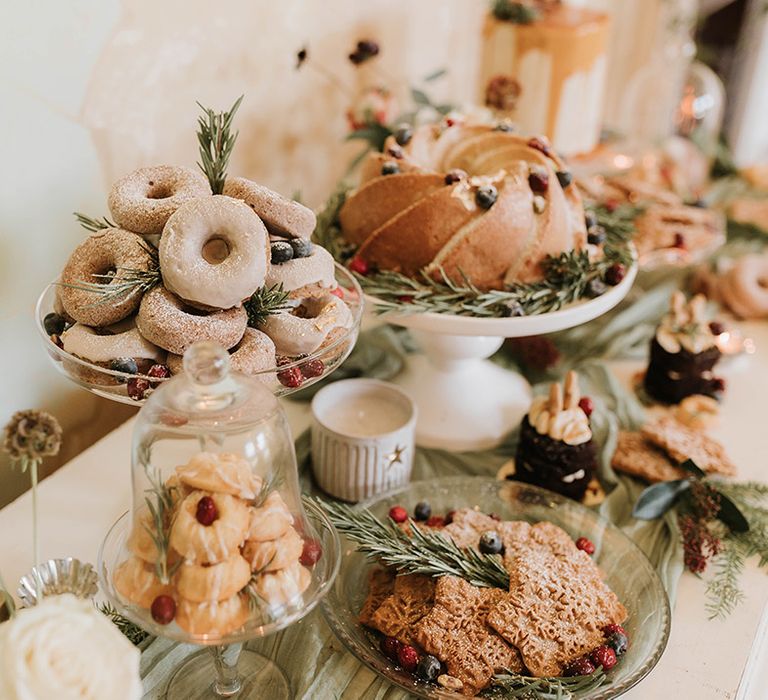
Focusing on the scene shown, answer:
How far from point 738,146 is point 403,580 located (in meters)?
2.13

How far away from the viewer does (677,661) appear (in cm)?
77

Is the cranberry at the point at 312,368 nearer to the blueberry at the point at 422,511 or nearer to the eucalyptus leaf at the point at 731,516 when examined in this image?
the blueberry at the point at 422,511

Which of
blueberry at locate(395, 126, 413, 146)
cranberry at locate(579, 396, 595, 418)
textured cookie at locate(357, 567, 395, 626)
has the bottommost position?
textured cookie at locate(357, 567, 395, 626)

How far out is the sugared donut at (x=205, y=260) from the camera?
67 cm

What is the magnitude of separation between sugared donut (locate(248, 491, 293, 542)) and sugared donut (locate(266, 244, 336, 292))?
8.4 inches

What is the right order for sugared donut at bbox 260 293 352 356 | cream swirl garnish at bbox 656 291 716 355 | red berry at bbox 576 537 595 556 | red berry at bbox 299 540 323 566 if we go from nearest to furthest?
red berry at bbox 299 540 323 566, sugared donut at bbox 260 293 352 356, red berry at bbox 576 537 595 556, cream swirl garnish at bbox 656 291 716 355

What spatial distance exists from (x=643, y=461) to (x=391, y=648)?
1.49ft

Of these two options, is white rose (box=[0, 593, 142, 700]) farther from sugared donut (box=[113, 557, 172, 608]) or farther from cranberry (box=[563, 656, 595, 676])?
cranberry (box=[563, 656, 595, 676])

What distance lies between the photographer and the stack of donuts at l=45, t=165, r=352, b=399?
2.22 ft

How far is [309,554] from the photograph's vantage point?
0.63m

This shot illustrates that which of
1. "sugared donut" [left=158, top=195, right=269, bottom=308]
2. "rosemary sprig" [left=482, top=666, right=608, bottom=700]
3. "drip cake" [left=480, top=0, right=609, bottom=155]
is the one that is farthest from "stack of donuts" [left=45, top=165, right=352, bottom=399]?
"drip cake" [left=480, top=0, right=609, bottom=155]

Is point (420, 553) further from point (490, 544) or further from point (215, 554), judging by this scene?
point (215, 554)

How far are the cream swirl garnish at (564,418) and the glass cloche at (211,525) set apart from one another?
0.37 meters

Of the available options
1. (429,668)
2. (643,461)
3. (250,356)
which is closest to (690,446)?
(643,461)
